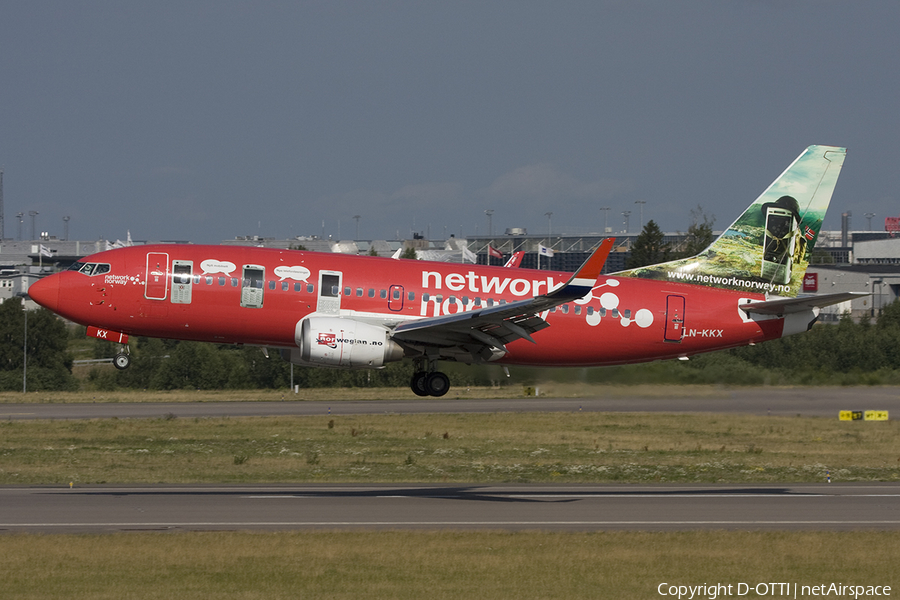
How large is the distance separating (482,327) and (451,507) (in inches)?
206

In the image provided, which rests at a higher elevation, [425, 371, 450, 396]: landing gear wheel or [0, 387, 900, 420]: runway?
[425, 371, 450, 396]: landing gear wheel

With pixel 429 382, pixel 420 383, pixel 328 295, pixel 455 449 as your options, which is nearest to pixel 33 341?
pixel 455 449

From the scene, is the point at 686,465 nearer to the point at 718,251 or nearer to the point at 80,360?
the point at 718,251

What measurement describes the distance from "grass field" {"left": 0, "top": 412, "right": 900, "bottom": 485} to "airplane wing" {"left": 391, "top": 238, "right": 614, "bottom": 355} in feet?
24.6

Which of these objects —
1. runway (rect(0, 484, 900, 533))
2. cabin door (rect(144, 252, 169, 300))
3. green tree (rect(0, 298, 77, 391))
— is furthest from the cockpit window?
green tree (rect(0, 298, 77, 391))

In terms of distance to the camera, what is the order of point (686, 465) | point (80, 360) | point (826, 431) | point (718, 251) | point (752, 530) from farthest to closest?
point (80, 360)
point (826, 431)
point (686, 465)
point (718, 251)
point (752, 530)

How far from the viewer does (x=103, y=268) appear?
105 ft

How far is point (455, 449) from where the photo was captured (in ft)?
147

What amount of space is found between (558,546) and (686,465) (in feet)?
63.7

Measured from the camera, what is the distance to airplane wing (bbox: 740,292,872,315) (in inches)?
1226

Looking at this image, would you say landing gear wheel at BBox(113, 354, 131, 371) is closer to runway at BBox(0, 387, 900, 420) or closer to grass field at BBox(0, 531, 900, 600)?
grass field at BBox(0, 531, 900, 600)

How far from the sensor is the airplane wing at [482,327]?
94.6 feet

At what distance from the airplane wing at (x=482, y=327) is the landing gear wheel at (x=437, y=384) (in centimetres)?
99

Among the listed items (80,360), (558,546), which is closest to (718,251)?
(558,546)
